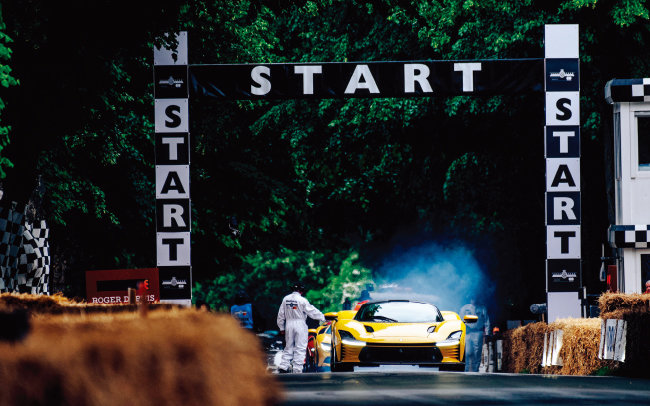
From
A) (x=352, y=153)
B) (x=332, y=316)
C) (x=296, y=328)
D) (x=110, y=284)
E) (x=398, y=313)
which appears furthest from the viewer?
(x=352, y=153)

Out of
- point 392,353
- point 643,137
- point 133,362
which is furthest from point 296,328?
point 133,362

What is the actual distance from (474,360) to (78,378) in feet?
83.5

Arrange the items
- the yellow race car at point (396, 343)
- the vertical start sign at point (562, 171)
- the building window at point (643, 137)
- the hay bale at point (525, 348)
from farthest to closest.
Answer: the building window at point (643, 137)
the hay bale at point (525, 348)
the vertical start sign at point (562, 171)
the yellow race car at point (396, 343)

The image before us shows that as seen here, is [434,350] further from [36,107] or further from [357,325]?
[36,107]

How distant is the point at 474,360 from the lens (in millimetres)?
29344

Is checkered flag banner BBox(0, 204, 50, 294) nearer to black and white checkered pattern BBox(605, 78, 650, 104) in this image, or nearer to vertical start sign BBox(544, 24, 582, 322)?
vertical start sign BBox(544, 24, 582, 322)

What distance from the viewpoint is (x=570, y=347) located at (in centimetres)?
1878

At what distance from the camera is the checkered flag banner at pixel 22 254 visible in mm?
17891

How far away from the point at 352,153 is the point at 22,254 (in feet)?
46.1

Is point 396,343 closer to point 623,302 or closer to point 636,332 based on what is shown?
point 623,302

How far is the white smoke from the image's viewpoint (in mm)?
39072

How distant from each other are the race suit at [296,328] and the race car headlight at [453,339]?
344cm

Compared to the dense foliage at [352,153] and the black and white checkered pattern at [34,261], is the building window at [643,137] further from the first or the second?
the black and white checkered pattern at [34,261]

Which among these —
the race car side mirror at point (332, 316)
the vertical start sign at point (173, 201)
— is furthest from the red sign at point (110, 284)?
the race car side mirror at point (332, 316)
